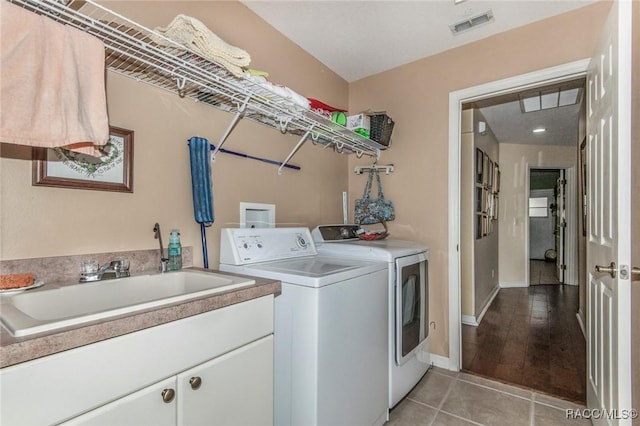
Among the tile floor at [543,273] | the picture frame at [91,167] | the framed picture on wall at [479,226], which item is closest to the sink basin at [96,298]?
the picture frame at [91,167]

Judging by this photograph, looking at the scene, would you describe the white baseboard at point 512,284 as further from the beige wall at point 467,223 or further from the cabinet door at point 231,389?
the cabinet door at point 231,389

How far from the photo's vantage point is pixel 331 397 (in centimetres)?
137

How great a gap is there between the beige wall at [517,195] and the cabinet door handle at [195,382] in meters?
5.43

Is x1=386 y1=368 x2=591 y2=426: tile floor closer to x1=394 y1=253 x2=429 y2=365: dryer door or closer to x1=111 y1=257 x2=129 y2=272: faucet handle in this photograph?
x1=394 y1=253 x2=429 y2=365: dryer door

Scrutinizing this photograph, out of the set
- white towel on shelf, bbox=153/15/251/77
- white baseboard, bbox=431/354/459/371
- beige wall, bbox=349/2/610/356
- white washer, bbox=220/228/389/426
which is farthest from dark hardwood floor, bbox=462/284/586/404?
white towel on shelf, bbox=153/15/251/77

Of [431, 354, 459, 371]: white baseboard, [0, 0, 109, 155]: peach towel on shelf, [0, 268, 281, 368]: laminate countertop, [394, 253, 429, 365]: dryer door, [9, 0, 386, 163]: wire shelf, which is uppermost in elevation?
[9, 0, 386, 163]: wire shelf

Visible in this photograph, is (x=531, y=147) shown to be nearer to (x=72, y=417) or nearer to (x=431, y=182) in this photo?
(x=431, y=182)

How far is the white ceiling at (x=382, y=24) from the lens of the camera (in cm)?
195

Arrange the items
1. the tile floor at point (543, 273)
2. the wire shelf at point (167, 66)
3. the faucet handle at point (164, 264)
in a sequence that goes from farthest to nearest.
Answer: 1. the tile floor at point (543, 273)
2. the faucet handle at point (164, 264)
3. the wire shelf at point (167, 66)

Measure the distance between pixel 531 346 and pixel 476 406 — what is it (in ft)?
4.17

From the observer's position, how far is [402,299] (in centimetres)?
Answer: 195

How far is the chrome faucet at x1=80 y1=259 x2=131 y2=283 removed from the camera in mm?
1187

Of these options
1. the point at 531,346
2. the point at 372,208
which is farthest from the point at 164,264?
the point at 531,346

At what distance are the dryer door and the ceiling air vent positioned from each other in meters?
1.56
